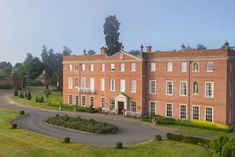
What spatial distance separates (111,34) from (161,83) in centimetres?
3440

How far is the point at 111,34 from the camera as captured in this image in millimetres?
84125

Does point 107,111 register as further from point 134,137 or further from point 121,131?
point 134,137

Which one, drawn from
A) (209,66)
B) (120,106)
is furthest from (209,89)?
(120,106)

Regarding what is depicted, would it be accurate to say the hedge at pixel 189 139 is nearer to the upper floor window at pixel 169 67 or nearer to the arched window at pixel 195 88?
the arched window at pixel 195 88

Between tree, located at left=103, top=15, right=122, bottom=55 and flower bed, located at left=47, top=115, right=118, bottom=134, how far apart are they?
38112 mm

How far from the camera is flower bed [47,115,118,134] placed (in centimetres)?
4300

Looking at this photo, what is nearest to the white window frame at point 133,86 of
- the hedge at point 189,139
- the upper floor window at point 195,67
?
the upper floor window at point 195,67

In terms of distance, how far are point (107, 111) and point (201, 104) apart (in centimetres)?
1958

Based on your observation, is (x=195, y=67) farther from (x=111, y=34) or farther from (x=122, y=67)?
(x=111, y=34)

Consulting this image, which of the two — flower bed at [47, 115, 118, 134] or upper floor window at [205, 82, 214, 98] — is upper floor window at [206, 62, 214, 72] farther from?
flower bed at [47, 115, 118, 134]

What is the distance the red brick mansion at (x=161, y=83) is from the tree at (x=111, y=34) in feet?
59.9

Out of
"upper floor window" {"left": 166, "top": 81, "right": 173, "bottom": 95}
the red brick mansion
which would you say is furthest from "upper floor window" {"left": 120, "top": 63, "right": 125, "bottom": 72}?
"upper floor window" {"left": 166, "top": 81, "right": 173, "bottom": 95}

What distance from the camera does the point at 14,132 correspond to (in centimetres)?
4241

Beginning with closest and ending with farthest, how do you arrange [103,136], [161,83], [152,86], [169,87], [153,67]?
[103,136]
[169,87]
[161,83]
[153,67]
[152,86]
